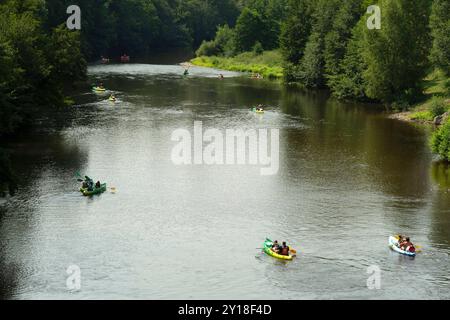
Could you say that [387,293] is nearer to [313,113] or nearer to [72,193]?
[72,193]

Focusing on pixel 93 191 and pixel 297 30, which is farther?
pixel 297 30

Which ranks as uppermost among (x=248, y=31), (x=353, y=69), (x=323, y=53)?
(x=248, y=31)

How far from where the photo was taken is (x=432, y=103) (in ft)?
304

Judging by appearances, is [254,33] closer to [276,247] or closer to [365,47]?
[365,47]

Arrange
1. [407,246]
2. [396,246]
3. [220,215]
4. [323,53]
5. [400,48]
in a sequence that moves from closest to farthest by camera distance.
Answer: [407,246], [396,246], [220,215], [400,48], [323,53]

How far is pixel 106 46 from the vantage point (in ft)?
591

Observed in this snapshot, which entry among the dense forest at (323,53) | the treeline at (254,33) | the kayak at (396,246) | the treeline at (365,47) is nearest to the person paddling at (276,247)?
the kayak at (396,246)

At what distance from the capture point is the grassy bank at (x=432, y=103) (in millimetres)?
91562

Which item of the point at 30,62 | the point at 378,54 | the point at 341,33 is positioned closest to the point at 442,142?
the point at 378,54

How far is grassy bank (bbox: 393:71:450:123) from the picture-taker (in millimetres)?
91562

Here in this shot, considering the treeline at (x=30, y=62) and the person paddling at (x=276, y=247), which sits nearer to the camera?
the person paddling at (x=276, y=247)

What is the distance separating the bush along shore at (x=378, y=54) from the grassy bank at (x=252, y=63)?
Answer: 6323mm

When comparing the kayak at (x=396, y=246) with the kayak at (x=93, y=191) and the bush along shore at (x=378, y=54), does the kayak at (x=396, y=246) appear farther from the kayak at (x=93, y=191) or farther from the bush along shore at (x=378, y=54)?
the bush along shore at (x=378, y=54)

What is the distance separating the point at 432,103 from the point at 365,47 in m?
14.9
